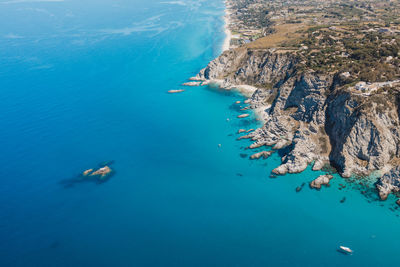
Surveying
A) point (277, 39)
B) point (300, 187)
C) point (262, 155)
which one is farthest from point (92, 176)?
point (277, 39)

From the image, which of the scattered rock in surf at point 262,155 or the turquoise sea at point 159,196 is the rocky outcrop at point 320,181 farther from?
the scattered rock in surf at point 262,155

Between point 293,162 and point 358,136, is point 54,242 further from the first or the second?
point 358,136

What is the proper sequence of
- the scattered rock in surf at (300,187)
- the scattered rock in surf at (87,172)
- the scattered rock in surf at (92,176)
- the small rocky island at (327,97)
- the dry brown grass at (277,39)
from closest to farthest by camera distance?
the scattered rock in surf at (300,187) → the small rocky island at (327,97) → the scattered rock in surf at (92,176) → the scattered rock in surf at (87,172) → the dry brown grass at (277,39)

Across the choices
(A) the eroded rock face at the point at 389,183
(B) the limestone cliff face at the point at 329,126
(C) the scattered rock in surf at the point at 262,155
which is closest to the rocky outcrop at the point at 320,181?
(B) the limestone cliff face at the point at 329,126

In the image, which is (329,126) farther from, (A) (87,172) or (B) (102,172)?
(A) (87,172)

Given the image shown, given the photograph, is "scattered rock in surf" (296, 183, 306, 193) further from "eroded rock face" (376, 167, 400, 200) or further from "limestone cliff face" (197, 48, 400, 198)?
"eroded rock face" (376, 167, 400, 200)

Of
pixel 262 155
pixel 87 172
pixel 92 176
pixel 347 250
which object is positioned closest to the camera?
pixel 347 250
